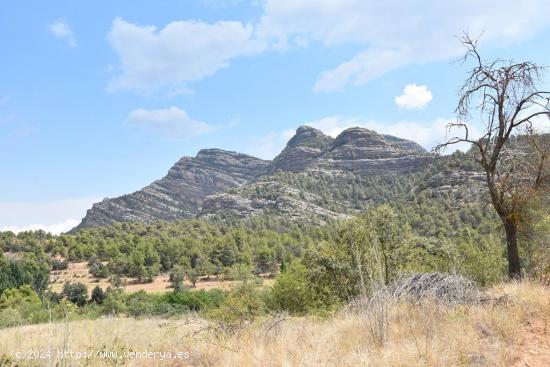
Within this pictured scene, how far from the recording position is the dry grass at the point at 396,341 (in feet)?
17.1

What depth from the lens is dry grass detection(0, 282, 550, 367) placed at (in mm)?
5211

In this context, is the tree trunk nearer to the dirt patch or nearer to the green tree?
the dirt patch

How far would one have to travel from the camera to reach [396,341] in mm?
5988

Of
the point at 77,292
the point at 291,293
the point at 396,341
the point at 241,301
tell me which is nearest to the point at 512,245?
the point at 396,341

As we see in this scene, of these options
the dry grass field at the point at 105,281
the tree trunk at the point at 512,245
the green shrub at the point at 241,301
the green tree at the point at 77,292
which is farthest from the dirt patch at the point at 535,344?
the dry grass field at the point at 105,281

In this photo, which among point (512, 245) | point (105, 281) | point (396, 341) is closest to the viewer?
point (396, 341)

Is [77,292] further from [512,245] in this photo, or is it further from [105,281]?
[512,245]

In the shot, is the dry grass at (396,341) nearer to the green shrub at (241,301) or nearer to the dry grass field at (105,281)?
the green shrub at (241,301)

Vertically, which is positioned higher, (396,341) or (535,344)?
(396,341)

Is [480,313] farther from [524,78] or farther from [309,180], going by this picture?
[309,180]

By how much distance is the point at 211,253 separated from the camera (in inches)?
3907

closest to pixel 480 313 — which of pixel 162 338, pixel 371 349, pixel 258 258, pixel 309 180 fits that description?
pixel 371 349

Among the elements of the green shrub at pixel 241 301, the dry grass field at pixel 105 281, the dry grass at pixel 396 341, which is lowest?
the dry grass field at pixel 105 281

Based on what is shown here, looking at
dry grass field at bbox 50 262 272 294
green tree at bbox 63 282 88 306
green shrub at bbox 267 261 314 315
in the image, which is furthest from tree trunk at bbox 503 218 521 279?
dry grass field at bbox 50 262 272 294
